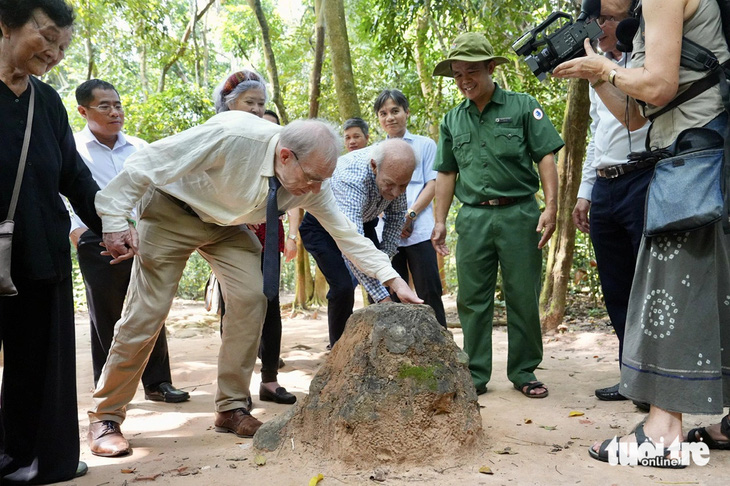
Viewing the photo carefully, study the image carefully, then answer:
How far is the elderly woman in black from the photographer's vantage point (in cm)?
266

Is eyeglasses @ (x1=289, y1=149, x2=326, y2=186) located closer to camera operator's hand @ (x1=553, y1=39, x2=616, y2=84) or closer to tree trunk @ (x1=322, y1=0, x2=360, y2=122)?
camera operator's hand @ (x1=553, y1=39, x2=616, y2=84)

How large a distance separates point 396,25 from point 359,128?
2.58 meters

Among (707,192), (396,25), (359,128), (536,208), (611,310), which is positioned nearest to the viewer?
(707,192)

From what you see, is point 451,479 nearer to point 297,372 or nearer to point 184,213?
point 184,213

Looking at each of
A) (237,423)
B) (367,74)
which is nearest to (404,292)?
(237,423)

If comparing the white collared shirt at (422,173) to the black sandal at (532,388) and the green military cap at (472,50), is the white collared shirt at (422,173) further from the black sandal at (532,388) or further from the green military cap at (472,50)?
the black sandal at (532,388)

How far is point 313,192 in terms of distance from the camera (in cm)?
338

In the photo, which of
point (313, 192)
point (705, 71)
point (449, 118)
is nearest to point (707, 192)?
point (705, 71)

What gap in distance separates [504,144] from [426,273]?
1.23 metres

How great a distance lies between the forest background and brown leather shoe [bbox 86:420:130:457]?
8.76 feet

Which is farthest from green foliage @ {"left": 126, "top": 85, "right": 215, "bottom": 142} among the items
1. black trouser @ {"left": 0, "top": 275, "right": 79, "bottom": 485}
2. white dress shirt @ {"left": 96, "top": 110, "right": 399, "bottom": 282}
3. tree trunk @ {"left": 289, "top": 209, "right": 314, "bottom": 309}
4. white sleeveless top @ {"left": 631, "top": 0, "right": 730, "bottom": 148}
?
white sleeveless top @ {"left": 631, "top": 0, "right": 730, "bottom": 148}

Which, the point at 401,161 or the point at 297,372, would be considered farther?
the point at 297,372

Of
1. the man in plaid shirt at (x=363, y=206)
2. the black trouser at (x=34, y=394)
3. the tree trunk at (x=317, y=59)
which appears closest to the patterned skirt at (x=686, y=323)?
the man in plaid shirt at (x=363, y=206)

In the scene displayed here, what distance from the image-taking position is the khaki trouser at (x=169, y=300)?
3406mm
